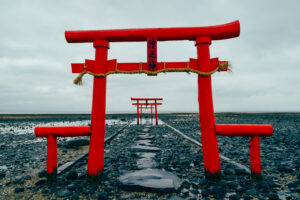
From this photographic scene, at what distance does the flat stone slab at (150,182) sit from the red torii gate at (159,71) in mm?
599

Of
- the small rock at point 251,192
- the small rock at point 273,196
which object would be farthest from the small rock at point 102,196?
the small rock at point 273,196

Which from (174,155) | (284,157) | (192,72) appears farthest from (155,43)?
(284,157)

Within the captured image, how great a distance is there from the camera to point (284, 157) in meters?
4.64

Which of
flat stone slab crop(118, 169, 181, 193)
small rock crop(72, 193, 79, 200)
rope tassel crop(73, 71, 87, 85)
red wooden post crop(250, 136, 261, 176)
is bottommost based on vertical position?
small rock crop(72, 193, 79, 200)

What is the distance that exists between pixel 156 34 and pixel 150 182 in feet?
8.35

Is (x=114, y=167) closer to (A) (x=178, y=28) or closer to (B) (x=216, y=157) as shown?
(B) (x=216, y=157)

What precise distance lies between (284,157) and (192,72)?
159 inches

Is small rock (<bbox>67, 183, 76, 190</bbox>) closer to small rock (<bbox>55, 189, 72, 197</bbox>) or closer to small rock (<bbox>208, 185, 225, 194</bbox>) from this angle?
small rock (<bbox>55, 189, 72, 197</bbox>)

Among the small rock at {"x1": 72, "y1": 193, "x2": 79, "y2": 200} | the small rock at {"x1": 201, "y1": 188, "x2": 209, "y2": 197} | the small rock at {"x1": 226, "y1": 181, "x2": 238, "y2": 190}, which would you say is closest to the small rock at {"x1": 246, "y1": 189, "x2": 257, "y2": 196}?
the small rock at {"x1": 226, "y1": 181, "x2": 238, "y2": 190}

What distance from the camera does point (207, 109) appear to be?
2912 mm

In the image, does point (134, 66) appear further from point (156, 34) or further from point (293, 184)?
point (293, 184)

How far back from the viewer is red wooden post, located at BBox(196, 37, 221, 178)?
290 centimetres

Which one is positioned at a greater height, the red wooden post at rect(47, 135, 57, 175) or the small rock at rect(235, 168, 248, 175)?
the red wooden post at rect(47, 135, 57, 175)

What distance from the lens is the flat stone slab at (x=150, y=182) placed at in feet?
8.57
